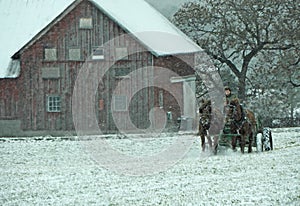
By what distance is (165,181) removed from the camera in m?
17.1

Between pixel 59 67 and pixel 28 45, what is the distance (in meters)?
2.15

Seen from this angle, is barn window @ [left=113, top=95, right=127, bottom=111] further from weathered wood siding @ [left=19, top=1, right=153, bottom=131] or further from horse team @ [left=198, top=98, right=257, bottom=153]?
horse team @ [left=198, top=98, right=257, bottom=153]

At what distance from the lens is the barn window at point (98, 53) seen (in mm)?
40500

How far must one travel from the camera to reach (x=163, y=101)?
41.3m

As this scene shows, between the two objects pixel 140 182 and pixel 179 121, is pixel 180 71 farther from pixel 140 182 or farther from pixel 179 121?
pixel 140 182

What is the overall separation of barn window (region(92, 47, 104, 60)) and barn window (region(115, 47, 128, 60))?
2.83 feet

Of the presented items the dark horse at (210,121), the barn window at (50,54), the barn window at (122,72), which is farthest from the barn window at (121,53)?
the dark horse at (210,121)

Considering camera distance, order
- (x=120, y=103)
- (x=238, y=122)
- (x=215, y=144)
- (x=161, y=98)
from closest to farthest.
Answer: (x=238, y=122), (x=215, y=144), (x=120, y=103), (x=161, y=98)

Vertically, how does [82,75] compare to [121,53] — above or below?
below

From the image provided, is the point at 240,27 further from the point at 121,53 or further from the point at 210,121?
the point at 210,121

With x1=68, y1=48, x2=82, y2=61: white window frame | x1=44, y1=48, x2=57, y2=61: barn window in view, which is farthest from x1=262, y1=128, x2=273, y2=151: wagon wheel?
A: x1=44, y1=48, x2=57, y2=61: barn window

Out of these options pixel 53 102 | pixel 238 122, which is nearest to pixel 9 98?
pixel 53 102

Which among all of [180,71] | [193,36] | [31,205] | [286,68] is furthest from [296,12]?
[31,205]

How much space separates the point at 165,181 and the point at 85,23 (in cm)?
2472
